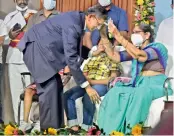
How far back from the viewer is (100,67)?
3.75m

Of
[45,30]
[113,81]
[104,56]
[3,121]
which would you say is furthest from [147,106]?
[3,121]

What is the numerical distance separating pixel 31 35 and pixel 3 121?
1.16 metres

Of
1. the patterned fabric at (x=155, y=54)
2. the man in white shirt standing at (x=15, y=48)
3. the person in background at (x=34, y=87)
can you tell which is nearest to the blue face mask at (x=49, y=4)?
the person in background at (x=34, y=87)

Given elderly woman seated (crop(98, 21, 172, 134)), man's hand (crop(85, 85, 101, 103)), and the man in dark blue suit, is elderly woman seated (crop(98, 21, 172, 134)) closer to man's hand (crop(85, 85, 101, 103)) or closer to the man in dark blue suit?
man's hand (crop(85, 85, 101, 103))

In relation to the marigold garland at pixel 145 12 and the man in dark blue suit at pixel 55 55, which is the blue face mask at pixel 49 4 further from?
the marigold garland at pixel 145 12

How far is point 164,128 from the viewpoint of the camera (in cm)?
68

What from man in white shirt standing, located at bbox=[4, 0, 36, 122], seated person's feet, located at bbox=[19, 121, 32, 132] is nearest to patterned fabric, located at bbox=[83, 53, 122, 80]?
seated person's feet, located at bbox=[19, 121, 32, 132]

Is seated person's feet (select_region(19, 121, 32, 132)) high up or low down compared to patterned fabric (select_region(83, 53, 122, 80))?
down

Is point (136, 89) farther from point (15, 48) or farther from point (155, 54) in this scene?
point (15, 48)

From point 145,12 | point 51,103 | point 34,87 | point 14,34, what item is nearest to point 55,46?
point 51,103

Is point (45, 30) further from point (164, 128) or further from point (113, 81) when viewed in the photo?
point (164, 128)

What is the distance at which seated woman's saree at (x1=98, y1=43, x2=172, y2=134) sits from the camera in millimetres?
3176

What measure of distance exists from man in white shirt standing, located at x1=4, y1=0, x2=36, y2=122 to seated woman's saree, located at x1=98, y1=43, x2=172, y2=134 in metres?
1.32

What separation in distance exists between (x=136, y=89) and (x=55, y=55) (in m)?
0.68
